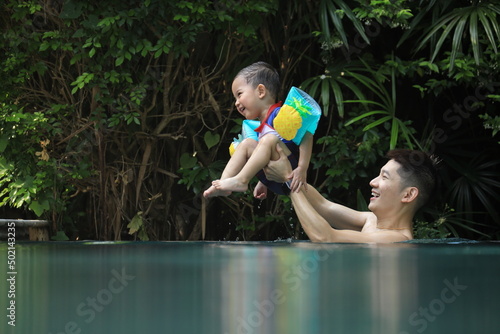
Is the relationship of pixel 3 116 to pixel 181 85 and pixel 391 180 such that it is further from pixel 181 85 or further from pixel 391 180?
pixel 391 180


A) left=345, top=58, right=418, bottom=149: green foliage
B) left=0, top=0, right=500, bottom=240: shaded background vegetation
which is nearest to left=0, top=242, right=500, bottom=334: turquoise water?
left=345, top=58, right=418, bottom=149: green foliage

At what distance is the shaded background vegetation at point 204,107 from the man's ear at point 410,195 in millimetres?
1312

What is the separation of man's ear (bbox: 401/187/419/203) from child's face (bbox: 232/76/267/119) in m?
0.74

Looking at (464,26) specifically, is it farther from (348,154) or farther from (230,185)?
(230,185)

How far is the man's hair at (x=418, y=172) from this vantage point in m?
3.53

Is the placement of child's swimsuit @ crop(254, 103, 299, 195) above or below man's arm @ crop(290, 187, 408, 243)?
above

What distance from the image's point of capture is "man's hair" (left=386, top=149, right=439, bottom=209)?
3.53 m

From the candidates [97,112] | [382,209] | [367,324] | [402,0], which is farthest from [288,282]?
[97,112]

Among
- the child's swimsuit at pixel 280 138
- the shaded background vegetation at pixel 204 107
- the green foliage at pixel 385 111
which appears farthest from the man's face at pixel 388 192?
the shaded background vegetation at pixel 204 107

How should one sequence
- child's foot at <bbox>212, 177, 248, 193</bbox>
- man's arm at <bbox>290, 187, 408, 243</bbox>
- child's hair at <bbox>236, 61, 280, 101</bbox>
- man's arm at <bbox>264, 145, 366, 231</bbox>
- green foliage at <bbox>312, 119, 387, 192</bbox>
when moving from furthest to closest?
green foliage at <bbox>312, 119, 387, 192</bbox> < man's arm at <bbox>264, 145, 366, 231</bbox> < child's hair at <bbox>236, 61, 280, 101</bbox> < man's arm at <bbox>290, 187, 408, 243</bbox> < child's foot at <bbox>212, 177, 248, 193</bbox>

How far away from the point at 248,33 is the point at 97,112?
3.75 ft

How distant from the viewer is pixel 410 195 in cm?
351

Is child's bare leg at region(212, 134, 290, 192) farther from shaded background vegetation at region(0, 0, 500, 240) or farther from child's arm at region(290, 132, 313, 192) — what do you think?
shaded background vegetation at region(0, 0, 500, 240)

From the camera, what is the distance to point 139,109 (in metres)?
5.39
